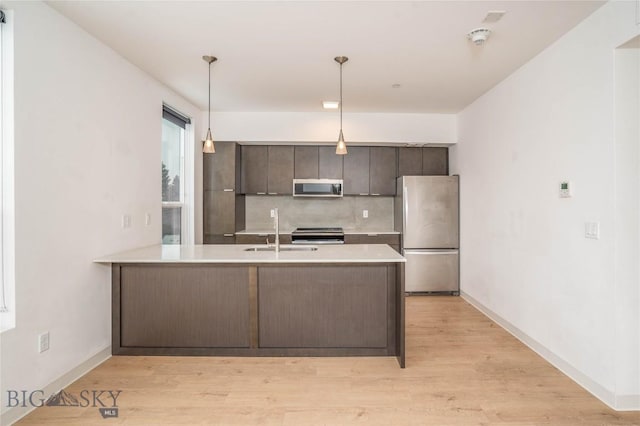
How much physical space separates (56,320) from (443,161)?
494cm

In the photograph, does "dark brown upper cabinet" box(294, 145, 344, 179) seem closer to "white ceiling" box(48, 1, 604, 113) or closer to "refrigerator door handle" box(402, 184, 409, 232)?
"refrigerator door handle" box(402, 184, 409, 232)

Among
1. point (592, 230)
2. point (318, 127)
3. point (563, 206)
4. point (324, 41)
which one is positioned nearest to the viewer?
point (592, 230)

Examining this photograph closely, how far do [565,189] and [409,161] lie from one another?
281 cm

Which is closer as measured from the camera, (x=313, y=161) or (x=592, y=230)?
(x=592, y=230)

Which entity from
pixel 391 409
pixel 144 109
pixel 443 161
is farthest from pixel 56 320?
pixel 443 161

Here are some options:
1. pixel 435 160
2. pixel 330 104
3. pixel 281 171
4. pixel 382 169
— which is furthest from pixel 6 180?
pixel 435 160

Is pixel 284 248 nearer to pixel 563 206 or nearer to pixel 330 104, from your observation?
pixel 330 104

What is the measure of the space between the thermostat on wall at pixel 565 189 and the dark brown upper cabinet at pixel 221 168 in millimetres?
3768

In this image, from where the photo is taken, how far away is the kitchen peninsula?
9.89 feet

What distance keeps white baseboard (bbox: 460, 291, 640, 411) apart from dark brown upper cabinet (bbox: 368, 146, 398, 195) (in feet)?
7.43

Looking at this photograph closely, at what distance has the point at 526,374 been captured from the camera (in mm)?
2748

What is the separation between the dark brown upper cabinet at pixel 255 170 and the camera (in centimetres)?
538

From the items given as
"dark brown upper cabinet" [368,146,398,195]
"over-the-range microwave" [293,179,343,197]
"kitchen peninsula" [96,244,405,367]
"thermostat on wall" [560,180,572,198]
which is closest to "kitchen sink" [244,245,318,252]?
"kitchen peninsula" [96,244,405,367]

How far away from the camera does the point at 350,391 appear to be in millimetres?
2490
